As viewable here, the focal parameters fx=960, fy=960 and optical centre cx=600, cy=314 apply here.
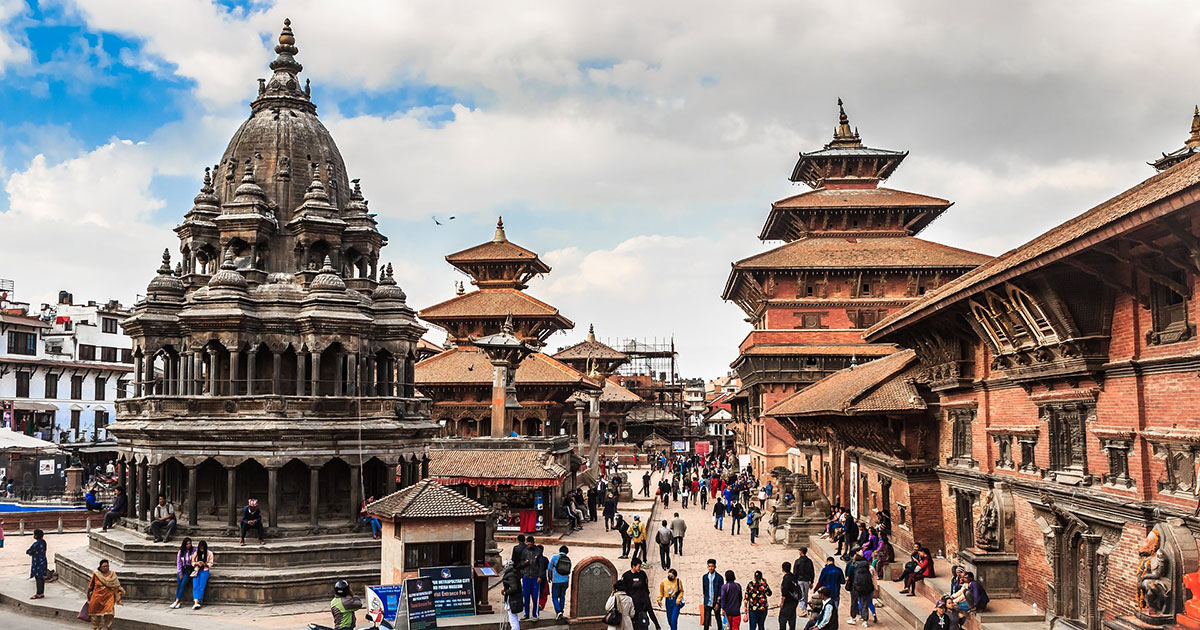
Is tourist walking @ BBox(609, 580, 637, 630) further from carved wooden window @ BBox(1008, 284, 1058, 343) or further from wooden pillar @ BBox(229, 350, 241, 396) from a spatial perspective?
wooden pillar @ BBox(229, 350, 241, 396)

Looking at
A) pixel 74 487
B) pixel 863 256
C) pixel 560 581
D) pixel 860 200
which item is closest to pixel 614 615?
pixel 560 581

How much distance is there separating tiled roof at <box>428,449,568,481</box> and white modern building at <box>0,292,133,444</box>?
1049 inches

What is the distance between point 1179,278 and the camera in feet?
42.1

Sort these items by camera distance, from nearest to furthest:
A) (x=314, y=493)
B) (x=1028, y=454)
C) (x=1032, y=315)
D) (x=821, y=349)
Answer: (x=1032, y=315), (x=1028, y=454), (x=314, y=493), (x=821, y=349)

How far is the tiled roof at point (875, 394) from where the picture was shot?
24.9 m

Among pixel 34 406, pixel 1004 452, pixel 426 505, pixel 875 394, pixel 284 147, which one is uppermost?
pixel 284 147

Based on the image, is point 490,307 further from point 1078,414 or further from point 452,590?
point 1078,414

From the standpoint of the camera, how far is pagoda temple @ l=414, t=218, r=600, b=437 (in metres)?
51.3

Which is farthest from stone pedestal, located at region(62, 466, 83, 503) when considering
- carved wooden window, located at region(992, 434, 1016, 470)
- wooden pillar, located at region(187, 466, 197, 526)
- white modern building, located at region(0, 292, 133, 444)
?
carved wooden window, located at region(992, 434, 1016, 470)

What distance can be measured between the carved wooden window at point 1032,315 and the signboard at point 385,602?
1214 cm

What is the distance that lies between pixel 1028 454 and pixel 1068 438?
1959 millimetres

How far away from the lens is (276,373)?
25.7 metres

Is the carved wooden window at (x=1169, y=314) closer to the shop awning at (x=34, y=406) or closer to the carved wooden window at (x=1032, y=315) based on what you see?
the carved wooden window at (x=1032, y=315)

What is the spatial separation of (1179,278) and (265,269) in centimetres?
2332
